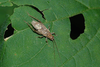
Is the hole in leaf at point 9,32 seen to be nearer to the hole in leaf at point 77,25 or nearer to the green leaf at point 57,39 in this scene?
the green leaf at point 57,39

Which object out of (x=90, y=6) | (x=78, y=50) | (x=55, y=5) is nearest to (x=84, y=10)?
(x=90, y=6)

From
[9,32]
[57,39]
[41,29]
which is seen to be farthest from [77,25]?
[9,32]

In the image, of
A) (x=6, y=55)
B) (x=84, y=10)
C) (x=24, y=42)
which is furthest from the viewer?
(x=84, y=10)

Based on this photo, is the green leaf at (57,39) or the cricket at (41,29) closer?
the green leaf at (57,39)

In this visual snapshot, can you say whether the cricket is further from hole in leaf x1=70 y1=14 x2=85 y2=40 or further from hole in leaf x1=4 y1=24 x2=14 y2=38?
hole in leaf x1=70 y1=14 x2=85 y2=40

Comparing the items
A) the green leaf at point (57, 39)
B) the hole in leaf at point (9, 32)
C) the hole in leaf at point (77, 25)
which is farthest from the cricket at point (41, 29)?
the hole in leaf at point (77, 25)

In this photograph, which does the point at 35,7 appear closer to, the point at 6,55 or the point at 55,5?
the point at 55,5

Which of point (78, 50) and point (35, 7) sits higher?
point (35, 7)
